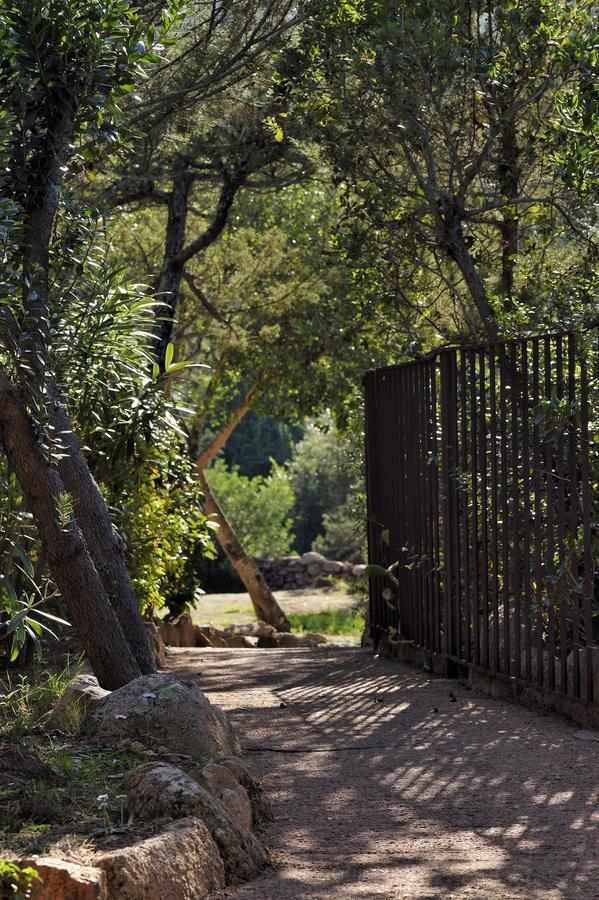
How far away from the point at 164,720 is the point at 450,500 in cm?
341

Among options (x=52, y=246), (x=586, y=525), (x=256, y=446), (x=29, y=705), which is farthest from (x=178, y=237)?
(x=256, y=446)

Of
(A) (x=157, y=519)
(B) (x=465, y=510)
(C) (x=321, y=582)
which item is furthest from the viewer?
(C) (x=321, y=582)

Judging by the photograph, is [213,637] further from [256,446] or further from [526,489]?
[256,446]

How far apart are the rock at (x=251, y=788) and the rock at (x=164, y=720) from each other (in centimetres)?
14

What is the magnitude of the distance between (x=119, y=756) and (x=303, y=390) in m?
11.3

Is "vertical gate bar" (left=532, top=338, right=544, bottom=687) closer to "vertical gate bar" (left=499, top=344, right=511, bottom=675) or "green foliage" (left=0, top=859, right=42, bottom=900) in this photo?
"vertical gate bar" (left=499, top=344, right=511, bottom=675)

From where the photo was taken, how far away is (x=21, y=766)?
4004mm

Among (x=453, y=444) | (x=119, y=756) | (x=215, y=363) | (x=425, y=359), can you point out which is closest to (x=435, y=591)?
(x=453, y=444)

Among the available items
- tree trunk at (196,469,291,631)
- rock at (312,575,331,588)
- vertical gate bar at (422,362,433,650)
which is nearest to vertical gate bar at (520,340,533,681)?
vertical gate bar at (422,362,433,650)

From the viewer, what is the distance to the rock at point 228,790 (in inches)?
146

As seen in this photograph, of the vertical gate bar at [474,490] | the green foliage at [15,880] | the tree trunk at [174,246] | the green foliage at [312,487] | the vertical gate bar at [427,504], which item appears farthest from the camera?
the green foliage at [312,487]

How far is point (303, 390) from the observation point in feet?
50.2

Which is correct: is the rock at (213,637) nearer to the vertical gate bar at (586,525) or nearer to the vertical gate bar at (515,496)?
the vertical gate bar at (515,496)

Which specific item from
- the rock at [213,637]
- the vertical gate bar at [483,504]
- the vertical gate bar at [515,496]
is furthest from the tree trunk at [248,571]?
the vertical gate bar at [515,496]
